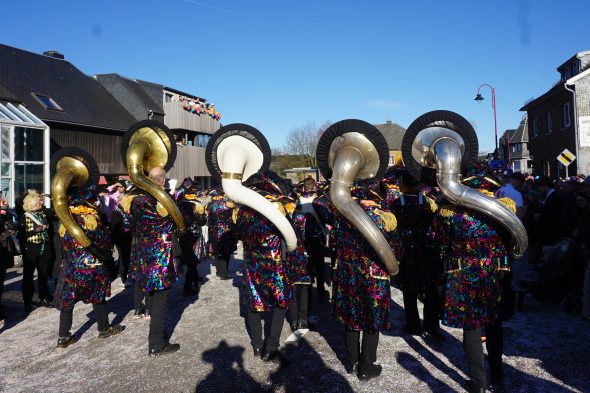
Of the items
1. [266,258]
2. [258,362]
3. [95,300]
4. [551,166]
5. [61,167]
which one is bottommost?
[258,362]

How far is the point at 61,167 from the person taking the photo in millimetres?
5000

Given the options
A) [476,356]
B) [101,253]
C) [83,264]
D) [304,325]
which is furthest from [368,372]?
[83,264]

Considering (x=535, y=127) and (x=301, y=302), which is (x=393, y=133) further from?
(x=301, y=302)

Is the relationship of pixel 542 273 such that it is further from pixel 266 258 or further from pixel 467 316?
pixel 266 258

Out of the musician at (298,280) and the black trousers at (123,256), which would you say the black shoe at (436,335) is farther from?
the black trousers at (123,256)

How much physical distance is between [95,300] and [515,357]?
4.58 meters

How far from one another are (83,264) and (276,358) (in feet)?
8.05

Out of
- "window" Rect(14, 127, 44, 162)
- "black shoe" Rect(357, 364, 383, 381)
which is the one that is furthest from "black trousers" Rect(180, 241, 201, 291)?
"window" Rect(14, 127, 44, 162)

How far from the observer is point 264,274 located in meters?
4.32

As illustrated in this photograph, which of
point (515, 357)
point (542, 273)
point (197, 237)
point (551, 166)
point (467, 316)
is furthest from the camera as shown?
point (551, 166)

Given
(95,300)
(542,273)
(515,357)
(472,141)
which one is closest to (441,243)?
(472,141)

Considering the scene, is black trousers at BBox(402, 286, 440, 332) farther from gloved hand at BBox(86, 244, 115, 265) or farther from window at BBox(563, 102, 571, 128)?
window at BBox(563, 102, 571, 128)

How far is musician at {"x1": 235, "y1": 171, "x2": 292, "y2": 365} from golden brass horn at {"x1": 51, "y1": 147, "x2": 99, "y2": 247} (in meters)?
1.80

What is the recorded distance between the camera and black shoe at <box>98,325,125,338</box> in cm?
520
